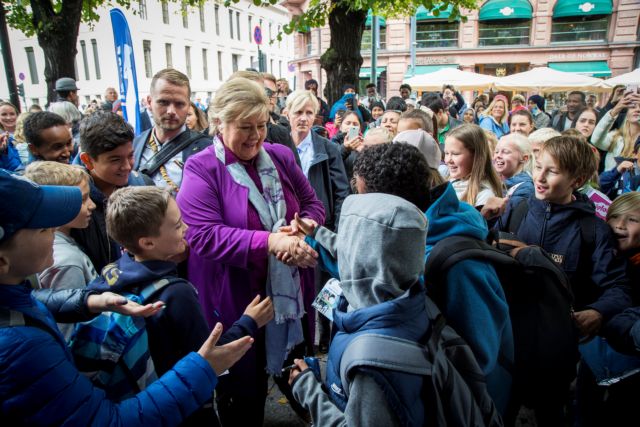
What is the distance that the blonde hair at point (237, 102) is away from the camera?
210cm

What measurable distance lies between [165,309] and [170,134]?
185cm

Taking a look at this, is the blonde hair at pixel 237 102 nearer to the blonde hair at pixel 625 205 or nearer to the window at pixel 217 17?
the blonde hair at pixel 625 205

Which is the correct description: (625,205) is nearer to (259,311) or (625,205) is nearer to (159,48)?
(259,311)

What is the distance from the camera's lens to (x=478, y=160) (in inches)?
107

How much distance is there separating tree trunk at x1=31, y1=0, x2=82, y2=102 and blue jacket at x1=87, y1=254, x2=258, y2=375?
37.7 ft

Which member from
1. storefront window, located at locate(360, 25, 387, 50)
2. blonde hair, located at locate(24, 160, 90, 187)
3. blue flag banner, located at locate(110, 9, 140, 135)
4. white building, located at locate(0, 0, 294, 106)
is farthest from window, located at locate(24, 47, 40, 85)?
blonde hair, located at locate(24, 160, 90, 187)

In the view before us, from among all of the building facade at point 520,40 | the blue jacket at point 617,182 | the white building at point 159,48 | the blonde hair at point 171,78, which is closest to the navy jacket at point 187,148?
the blonde hair at point 171,78

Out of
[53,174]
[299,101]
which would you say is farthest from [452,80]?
[53,174]

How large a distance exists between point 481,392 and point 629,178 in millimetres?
3789

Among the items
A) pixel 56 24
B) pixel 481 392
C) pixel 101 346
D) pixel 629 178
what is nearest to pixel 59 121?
pixel 101 346

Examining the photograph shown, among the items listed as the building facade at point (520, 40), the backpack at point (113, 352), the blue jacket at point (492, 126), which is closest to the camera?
the backpack at point (113, 352)

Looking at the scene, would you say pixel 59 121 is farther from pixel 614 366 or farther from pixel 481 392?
pixel 614 366

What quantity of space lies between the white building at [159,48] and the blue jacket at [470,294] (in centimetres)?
2866

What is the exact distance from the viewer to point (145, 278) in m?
1.54
